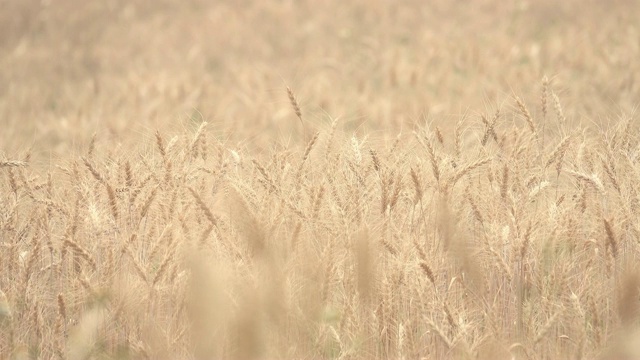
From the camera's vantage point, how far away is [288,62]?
679cm

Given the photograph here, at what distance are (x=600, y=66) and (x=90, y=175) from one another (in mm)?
4325

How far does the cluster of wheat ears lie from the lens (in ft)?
6.09

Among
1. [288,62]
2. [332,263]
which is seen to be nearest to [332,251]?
[332,263]

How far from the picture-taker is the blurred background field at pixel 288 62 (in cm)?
524

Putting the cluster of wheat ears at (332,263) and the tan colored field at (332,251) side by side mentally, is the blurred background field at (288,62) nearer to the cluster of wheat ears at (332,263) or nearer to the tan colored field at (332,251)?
the tan colored field at (332,251)

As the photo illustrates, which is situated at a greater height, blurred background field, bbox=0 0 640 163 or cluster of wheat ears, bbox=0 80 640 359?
blurred background field, bbox=0 0 640 163

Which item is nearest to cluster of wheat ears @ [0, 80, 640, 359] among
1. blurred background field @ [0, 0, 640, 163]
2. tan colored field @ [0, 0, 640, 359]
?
tan colored field @ [0, 0, 640, 359]

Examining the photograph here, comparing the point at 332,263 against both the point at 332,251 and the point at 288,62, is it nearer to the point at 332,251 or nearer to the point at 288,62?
the point at 332,251

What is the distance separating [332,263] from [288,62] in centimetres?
498

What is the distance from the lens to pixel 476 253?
6.75ft

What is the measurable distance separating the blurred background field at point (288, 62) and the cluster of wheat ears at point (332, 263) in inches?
87.8

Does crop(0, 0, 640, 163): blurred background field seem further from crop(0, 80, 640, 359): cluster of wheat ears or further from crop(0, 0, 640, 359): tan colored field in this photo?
crop(0, 80, 640, 359): cluster of wheat ears

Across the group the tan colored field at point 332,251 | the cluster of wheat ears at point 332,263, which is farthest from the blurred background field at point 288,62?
the cluster of wheat ears at point 332,263

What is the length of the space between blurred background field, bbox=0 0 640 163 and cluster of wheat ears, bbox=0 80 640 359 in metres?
2.23
